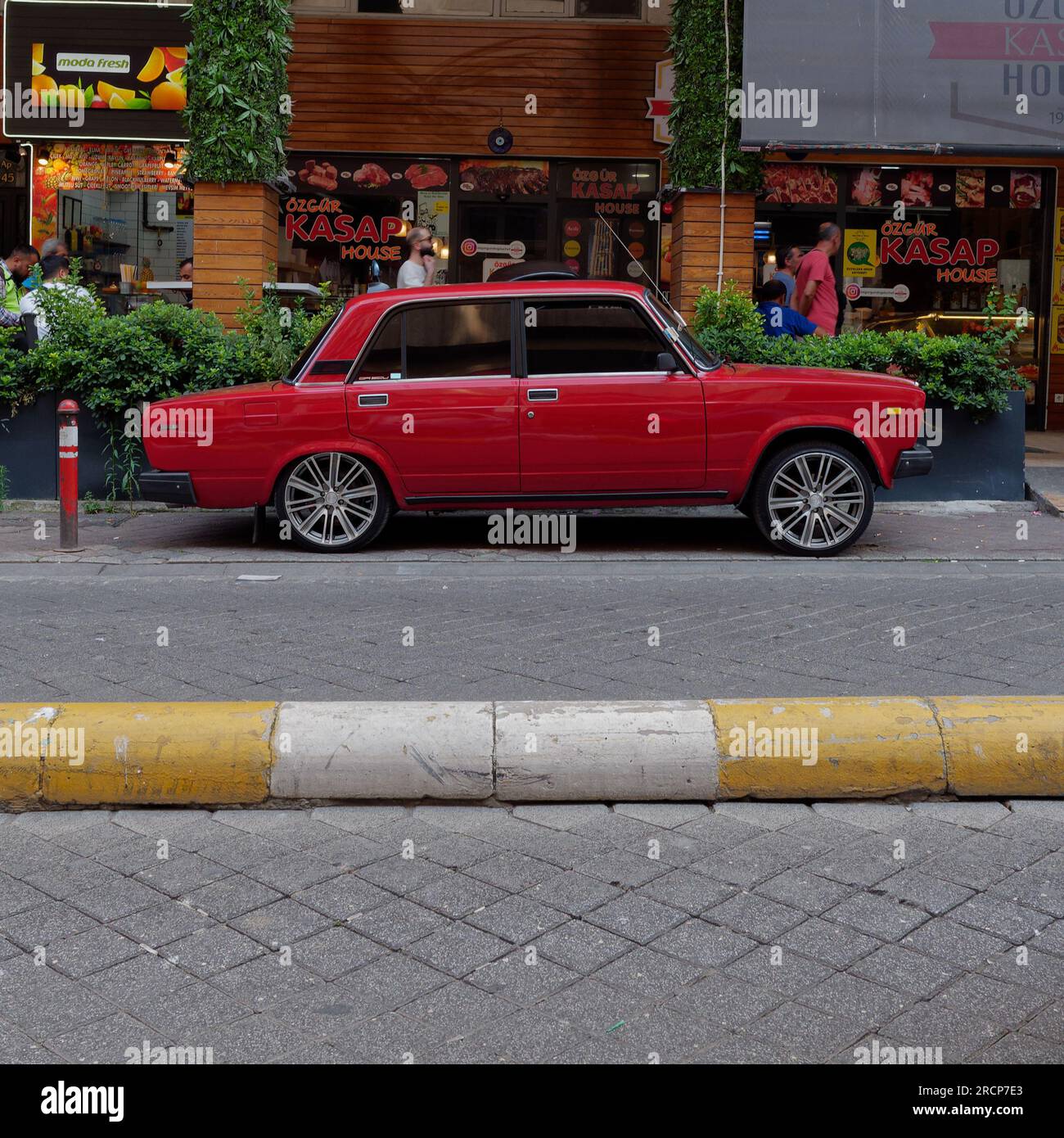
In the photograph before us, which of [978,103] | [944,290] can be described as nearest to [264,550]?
[978,103]

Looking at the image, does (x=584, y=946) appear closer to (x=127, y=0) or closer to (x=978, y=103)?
(x=978, y=103)

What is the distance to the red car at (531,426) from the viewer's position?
919 cm

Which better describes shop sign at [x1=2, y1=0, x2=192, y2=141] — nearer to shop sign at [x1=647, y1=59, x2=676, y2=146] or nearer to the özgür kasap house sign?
shop sign at [x1=647, y1=59, x2=676, y2=146]

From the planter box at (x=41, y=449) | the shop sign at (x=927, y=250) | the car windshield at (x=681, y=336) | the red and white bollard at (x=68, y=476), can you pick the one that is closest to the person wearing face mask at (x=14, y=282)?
the planter box at (x=41, y=449)

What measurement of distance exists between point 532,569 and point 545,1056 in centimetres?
592

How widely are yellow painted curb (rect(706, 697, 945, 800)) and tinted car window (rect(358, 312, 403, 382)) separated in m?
5.05

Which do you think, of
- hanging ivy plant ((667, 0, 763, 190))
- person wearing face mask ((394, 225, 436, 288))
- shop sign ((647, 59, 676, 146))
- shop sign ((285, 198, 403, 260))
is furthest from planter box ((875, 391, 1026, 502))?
shop sign ((285, 198, 403, 260))

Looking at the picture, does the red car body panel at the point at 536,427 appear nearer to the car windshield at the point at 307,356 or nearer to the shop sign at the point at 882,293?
the car windshield at the point at 307,356

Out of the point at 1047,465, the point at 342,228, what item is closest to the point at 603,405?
the point at 1047,465

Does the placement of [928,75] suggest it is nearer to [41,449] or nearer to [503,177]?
[503,177]

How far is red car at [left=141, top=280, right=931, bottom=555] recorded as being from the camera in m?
9.19

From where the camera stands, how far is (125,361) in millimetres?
11031

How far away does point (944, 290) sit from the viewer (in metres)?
17.1

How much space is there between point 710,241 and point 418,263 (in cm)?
255
